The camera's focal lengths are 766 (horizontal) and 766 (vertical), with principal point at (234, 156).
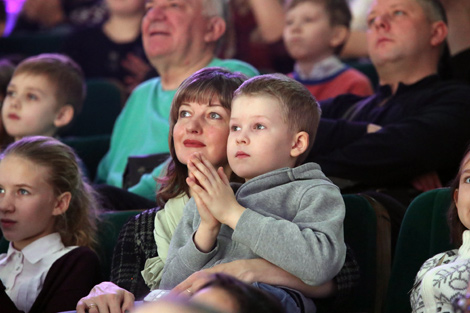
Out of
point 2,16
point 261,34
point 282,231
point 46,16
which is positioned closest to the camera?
point 282,231

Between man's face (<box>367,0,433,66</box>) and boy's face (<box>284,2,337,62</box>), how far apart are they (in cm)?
61

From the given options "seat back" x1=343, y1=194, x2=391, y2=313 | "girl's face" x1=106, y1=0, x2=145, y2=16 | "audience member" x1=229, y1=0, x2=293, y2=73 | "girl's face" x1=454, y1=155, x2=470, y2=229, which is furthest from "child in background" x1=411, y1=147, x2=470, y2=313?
"girl's face" x1=106, y1=0, x2=145, y2=16

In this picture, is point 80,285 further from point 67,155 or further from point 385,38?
point 385,38

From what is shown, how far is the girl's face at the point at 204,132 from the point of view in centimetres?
216

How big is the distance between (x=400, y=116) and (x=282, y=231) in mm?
1176

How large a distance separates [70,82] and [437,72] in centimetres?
152

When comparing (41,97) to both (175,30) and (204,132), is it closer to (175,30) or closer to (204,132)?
(175,30)

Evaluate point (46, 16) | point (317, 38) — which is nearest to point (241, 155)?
point (317, 38)

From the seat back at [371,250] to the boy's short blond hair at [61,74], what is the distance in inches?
63.7

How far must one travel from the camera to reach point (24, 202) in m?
2.30

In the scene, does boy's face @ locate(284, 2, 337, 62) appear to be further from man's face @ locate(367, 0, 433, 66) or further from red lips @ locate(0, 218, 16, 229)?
red lips @ locate(0, 218, 16, 229)

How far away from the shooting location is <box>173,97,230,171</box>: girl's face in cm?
216

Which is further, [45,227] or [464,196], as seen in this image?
[45,227]

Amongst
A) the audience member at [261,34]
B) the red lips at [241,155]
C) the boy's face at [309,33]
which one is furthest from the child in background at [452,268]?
the audience member at [261,34]
